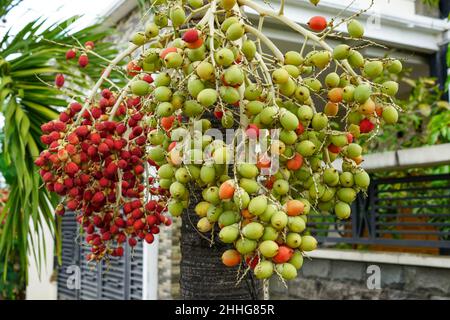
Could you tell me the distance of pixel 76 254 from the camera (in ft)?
26.5

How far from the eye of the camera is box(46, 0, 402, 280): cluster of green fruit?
3.67 feet

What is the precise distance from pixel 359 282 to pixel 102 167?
9.80 feet

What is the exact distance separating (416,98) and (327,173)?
4.00 meters

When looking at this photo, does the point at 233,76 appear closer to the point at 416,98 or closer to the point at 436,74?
the point at 416,98

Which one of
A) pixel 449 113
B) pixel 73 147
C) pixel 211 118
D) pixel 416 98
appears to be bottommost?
pixel 73 147

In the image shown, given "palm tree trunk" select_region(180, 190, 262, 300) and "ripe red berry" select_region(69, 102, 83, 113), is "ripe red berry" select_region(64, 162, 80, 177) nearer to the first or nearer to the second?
"ripe red berry" select_region(69, 102, 83, 113)

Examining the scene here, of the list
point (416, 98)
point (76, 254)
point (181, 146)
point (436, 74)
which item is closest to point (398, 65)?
point (181, 146)

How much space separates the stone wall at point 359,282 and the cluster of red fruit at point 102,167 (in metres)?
2.45

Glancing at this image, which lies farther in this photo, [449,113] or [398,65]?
[449,113]

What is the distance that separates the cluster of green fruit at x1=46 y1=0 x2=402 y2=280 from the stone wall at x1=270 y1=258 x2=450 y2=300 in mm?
2520

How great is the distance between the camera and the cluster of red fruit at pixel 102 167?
5.20 ft

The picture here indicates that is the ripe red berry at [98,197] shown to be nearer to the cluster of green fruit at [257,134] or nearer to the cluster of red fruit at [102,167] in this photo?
the cluster of red fruit at [102,167]

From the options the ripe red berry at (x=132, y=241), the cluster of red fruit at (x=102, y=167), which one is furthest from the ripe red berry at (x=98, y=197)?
the ripe red berry at (x=132, y=241)

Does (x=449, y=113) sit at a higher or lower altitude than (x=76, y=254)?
higher
